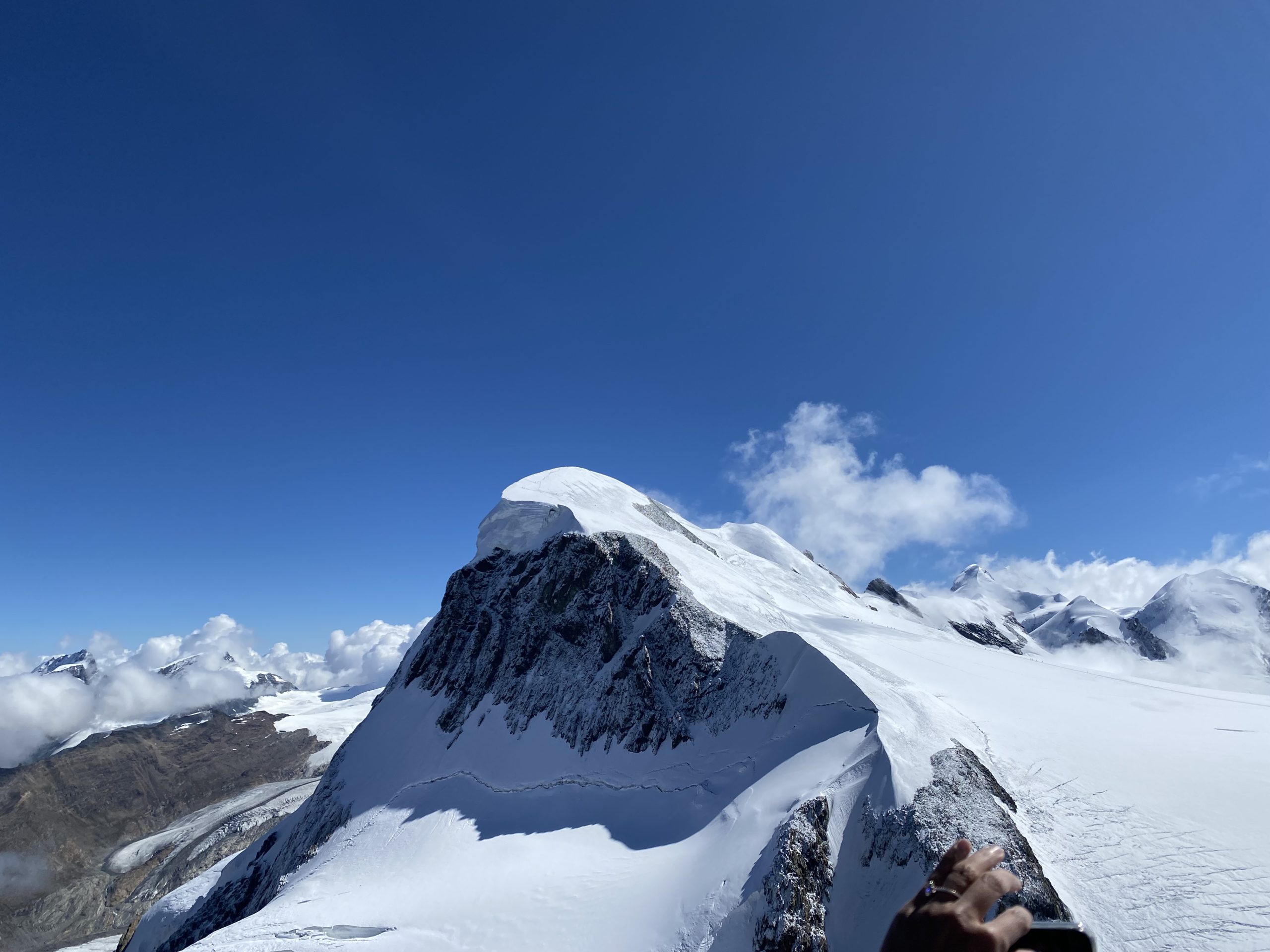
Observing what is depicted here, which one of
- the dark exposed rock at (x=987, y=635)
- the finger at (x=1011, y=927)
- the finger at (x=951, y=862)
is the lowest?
the finger at (x=1011, y=927)

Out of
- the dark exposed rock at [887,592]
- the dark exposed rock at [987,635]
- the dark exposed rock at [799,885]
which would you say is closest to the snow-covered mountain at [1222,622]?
the dark exposed rock at [987,635]

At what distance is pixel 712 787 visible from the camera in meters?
28.0

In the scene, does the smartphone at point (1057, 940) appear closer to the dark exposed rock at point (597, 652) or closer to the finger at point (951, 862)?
the finger at point (951, 862)

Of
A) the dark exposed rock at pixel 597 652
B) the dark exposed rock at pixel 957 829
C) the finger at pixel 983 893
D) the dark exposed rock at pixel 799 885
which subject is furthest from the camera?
the dark exposed rock at pixel 597 652

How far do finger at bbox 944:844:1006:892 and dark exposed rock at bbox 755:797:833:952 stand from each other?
1994cm

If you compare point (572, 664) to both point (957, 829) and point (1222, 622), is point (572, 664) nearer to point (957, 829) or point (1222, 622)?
point (957, 829)

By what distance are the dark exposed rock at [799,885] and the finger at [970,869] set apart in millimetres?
19940

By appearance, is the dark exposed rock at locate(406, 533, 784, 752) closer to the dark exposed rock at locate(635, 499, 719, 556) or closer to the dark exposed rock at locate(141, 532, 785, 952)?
the dark exposed rock at locate(141, 532, 785, 952)

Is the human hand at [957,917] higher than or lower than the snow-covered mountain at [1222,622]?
lower

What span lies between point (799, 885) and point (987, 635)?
389ft

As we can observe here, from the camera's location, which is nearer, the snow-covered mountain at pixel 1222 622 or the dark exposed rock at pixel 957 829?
the dark exposed rock at pixel 957 829

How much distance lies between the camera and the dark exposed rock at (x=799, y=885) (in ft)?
62.4

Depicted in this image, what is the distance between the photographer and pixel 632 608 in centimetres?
4144

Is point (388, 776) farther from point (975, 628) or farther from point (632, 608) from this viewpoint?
point (975, 628)
